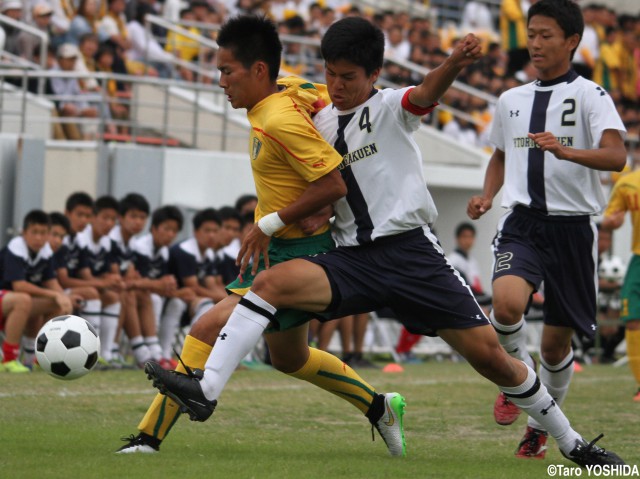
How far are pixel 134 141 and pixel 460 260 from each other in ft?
16.4

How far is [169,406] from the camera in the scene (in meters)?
6.70

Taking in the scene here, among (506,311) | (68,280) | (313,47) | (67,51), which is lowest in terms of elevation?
(68,280)

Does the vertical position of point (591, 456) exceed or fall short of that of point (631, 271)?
it falls short

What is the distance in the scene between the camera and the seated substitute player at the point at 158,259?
14414 millimetres

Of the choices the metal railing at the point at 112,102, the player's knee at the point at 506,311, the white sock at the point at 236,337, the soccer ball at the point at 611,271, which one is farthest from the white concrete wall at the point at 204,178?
the white sock at the point at 236,337

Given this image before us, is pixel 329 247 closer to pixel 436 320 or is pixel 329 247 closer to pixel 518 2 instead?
pixel 436 320

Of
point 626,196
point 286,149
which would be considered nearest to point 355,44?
point 286,149

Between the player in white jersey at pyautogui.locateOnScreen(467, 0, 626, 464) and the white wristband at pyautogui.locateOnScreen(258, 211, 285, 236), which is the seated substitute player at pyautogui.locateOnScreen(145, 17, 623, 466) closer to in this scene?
the white wristband at pyautogui.locateOnScreen(258, 211, 285, 236)

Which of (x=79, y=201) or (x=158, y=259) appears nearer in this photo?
(x=79, y=201)

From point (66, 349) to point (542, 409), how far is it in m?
2.93

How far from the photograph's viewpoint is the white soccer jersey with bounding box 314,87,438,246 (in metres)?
6.66

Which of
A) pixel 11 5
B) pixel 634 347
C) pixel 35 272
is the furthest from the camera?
pixel 11 5

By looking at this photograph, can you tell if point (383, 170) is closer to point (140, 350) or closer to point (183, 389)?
point (183, 389)

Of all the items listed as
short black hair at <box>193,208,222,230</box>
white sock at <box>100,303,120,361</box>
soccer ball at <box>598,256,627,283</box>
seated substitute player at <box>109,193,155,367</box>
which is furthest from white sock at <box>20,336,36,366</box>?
soccer ball at <box>598,256,627,283</box>
